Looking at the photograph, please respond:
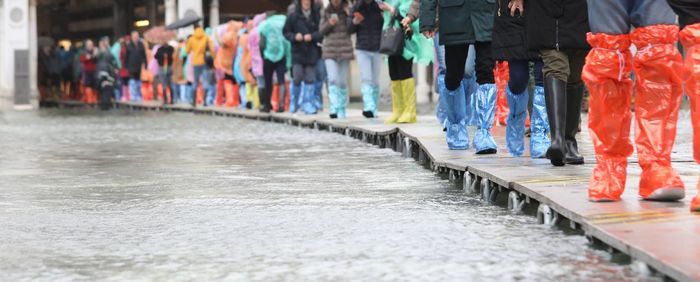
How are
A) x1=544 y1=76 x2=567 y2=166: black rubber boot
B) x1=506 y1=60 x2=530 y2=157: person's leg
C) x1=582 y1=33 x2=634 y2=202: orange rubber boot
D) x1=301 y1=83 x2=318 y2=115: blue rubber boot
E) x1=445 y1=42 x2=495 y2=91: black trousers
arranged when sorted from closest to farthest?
x1=582 y1=33 x2=634 y2=202: orange rubber boot, x1=544 y1=76 x2=567 y2=166: black rubber boot, x1=506 y1=60 x2=530 y2=157: person's leg, x1=445 y1=42 x2=495 y2=91: black trousers, x1=301 y1=83 x2=318 y2=115: blue rubber boot

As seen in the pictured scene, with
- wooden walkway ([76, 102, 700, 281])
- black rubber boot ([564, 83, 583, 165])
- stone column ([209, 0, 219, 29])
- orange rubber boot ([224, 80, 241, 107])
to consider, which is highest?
stone column ([209, 0, 219, 29])

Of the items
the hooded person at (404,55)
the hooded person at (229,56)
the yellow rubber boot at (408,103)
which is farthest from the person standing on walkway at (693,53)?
the hooded person at (229,56)

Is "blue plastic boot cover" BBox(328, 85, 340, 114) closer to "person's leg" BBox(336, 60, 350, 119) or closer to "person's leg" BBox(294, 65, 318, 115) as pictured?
"person's leg" BBox(336, 60, 350, 119)

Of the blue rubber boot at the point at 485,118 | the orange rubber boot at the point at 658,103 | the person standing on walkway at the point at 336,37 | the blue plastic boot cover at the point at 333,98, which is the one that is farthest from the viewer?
the blue plastic boot cover at the point at 333,98

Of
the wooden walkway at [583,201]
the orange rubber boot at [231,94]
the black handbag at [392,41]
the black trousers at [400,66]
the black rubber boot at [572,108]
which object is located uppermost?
the black handbag at [392,41]

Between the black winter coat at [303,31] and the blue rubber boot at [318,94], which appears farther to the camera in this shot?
the blue rubber boot at [318,94]

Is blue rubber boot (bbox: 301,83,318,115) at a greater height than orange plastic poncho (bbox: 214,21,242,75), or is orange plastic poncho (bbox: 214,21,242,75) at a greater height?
orange plastic poncho (bbox: 214,21,242,75)

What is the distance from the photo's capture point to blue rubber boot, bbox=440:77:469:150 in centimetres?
1282

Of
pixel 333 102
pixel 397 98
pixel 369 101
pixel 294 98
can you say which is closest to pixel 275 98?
pixel 294 98

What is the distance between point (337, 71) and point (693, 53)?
14.8 m

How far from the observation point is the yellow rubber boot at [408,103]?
18.2 meters

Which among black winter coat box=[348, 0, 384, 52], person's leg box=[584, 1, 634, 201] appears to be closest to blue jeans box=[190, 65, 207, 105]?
black winter coat box=[348, 0, 384, 52]

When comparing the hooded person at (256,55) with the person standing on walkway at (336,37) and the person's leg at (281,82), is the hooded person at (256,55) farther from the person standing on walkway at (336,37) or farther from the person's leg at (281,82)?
the person standing on walkway at (336,37)

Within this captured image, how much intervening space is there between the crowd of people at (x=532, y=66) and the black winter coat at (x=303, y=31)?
2 cm
